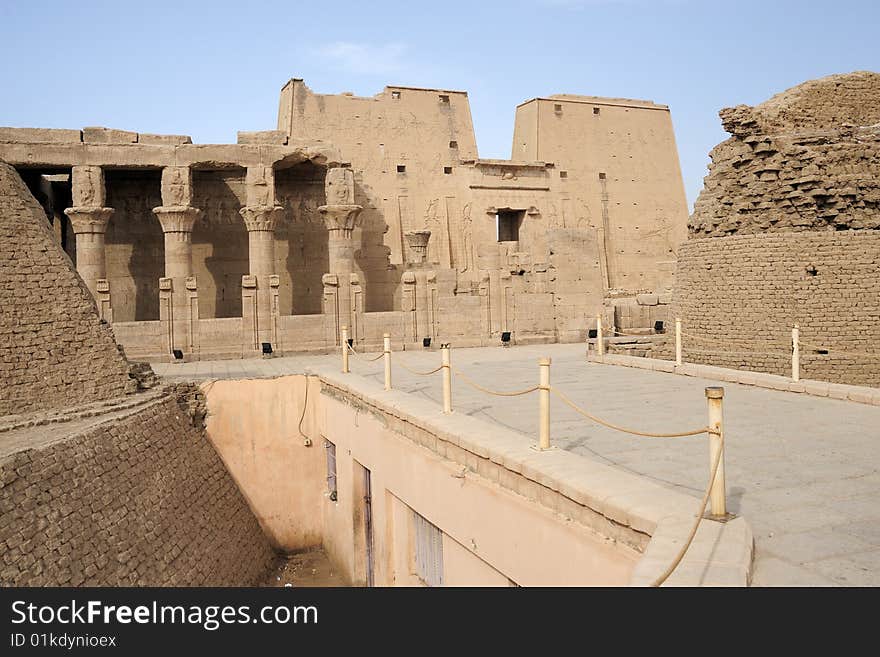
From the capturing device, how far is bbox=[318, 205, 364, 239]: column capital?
2231cm

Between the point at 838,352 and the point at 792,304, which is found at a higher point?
the point at 792,304

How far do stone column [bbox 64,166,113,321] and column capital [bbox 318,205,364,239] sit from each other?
5608 mm

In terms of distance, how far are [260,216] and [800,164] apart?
13.2 metres

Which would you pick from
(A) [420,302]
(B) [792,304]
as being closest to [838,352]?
(B) [792,304]

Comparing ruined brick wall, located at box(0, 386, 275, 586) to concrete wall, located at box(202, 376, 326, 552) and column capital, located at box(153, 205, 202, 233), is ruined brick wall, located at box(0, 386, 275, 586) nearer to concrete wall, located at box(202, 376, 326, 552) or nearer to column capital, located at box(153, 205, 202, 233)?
concrete wall, located at box(202, 376, 326, 552)

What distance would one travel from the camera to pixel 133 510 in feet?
32.1

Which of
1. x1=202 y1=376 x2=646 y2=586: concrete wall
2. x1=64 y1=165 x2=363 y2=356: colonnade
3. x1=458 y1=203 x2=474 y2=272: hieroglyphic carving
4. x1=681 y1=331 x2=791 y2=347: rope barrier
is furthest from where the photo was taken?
x1=458 y1=203 x2=474 y2=272: hieroglyphic carving

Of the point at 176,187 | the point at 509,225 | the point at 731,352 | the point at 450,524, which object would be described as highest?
the point at 176,187

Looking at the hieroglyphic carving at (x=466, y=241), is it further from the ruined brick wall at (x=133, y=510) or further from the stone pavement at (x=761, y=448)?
the ruined brick wall at (x=133, y=510)

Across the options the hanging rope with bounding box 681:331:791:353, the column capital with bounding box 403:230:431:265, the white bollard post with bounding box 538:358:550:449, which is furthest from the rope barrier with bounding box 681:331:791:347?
the white bollard post with bounding box 538:358:550:449

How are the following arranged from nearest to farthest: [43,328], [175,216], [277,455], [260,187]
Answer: [43,328] < [277,455] < [175,216] < [260,187]

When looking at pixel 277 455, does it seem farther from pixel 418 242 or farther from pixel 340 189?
pixel 418 242

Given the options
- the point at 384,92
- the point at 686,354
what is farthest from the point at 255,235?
the point at 686,354

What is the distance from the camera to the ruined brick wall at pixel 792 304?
1418 centimetres
